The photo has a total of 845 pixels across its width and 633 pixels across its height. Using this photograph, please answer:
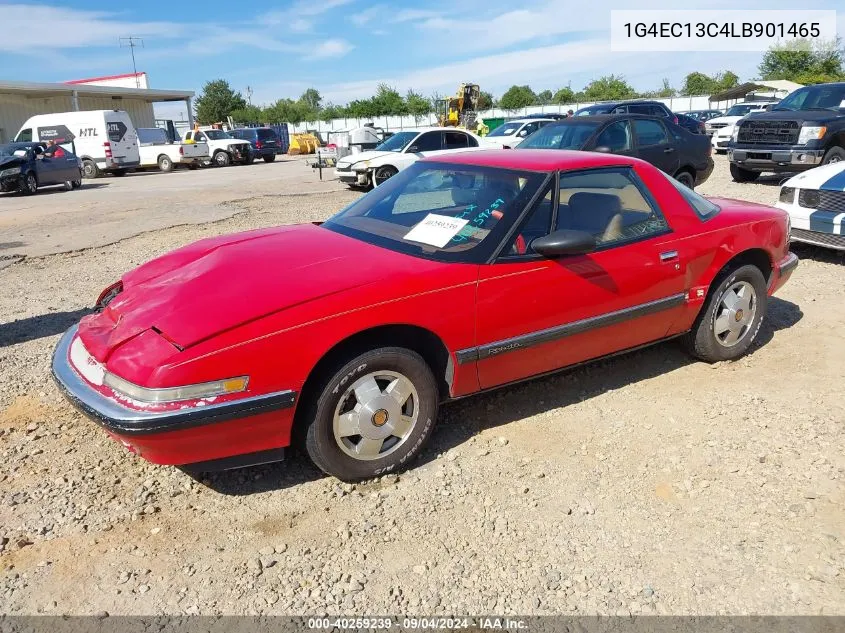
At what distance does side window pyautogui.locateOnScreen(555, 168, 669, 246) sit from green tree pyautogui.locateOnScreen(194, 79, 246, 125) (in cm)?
7662

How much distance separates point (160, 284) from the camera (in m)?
3.22

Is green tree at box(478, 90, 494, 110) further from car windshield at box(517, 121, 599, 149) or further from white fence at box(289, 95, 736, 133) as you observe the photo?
car windshield at box(517, 121, 599, 149)

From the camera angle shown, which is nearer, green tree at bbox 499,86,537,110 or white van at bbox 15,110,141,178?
white van at bbox 15,110,141,178

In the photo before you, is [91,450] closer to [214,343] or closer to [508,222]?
[214,343]

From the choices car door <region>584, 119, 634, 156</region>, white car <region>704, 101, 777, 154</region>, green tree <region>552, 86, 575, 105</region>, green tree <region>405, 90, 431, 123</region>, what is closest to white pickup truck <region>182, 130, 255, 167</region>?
white car <region>704, 101, 777, 154</region>

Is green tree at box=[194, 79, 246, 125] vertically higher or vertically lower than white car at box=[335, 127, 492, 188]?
higher

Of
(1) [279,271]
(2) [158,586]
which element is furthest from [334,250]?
(2) [158,586]

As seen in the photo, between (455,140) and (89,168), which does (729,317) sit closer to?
(455,140)

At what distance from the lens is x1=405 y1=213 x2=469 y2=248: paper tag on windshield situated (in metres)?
3.38

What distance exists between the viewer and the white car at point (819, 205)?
664 centimetres

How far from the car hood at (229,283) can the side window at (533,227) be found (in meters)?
0.54

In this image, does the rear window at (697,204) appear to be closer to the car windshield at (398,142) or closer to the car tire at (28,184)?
the car windshield at (398,142)

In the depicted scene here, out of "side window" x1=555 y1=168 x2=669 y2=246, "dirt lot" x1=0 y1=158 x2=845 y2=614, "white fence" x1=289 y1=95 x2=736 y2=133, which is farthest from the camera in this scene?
"white fence" x1=289 y1=95 x2=736 y2=133

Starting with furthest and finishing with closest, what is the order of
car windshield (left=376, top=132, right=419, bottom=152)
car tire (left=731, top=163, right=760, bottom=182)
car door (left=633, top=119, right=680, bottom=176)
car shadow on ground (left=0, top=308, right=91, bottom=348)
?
car windshield (left=376, top=132, right=419, bottom=152)
car tire (left=731, top=163, right=760, bottom=182)
car door (left=633, top=119, right=680, bottom=176)
car shadow on ground (left=0, top=308, right=91, bottom=348)
